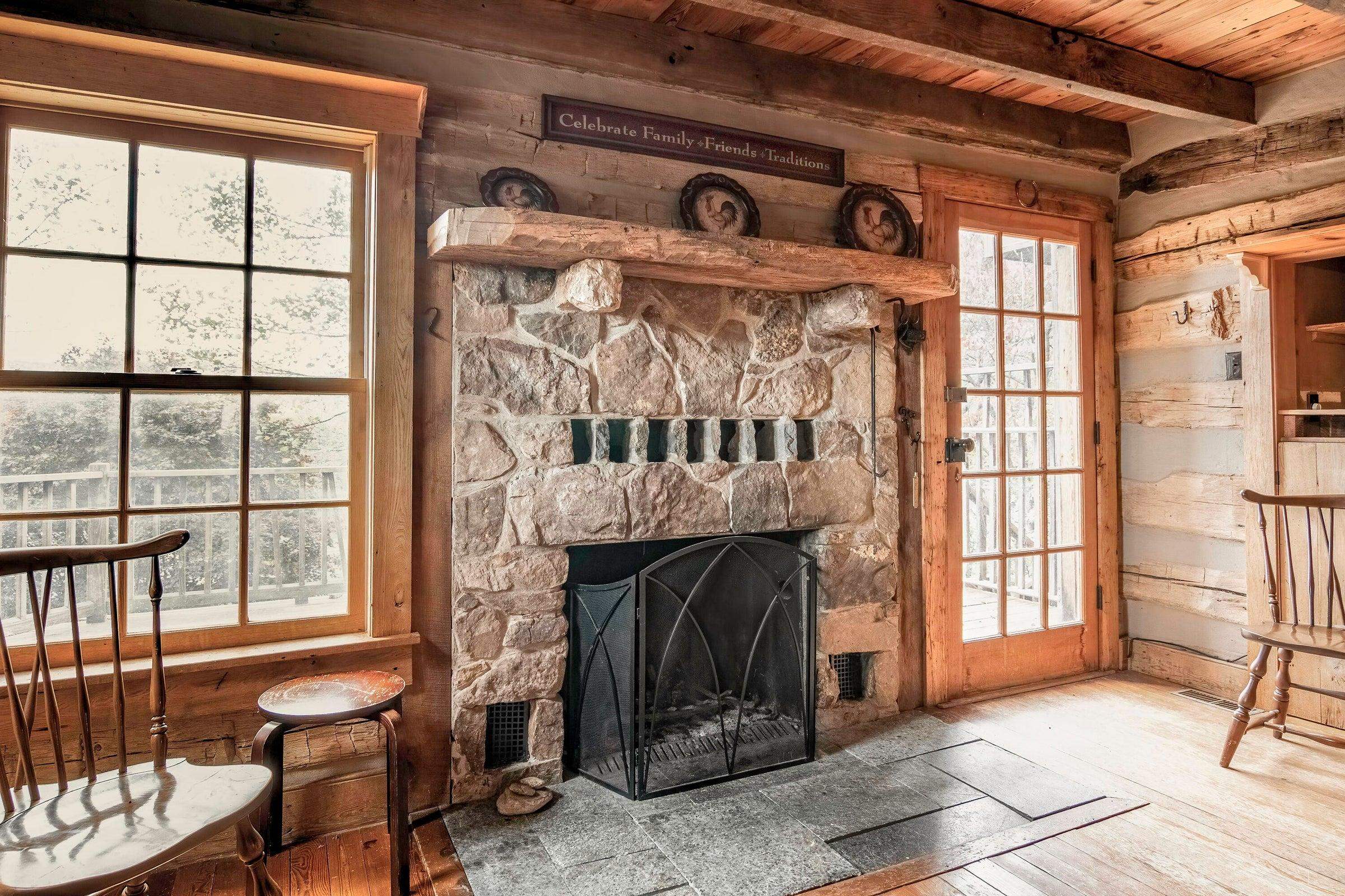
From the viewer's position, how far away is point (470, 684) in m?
2.36

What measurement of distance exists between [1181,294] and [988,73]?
1383 mm

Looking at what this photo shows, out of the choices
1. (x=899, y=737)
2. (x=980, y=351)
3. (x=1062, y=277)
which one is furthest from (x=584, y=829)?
(x=1062, y=277)

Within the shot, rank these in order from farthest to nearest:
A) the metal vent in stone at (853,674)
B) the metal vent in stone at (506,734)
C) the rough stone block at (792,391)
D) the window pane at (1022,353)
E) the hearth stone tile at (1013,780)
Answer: the window pane at (1022,353), the metal vent in stone at (853,674), the rough stone block at (792,391), the metal vent in stone at (506,734), the hearth stone tile at (1013,780)

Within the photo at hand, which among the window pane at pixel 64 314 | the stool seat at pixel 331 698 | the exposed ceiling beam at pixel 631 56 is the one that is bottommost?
the stool seat at pixel 331 698

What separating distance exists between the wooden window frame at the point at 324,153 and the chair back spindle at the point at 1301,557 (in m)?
3.02

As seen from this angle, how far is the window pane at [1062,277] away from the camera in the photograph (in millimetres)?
3531

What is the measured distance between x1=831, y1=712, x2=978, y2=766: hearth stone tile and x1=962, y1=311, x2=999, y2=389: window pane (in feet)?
4.70

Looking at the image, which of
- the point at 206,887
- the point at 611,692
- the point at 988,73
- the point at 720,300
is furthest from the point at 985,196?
the point at 206,887

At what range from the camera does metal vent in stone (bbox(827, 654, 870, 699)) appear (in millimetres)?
3047

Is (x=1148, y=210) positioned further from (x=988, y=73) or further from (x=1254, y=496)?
(x=1254, y=496)

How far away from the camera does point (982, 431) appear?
3.35 m

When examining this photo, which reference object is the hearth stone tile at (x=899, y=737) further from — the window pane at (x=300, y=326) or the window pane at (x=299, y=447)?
the window pane at (x=300, y=326)

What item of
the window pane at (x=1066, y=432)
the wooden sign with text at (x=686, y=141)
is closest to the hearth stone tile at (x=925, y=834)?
the window pane at (x=1066, y=432)

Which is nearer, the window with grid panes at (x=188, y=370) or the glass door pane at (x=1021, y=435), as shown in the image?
the window with grid panes at (x=188, y=370)
